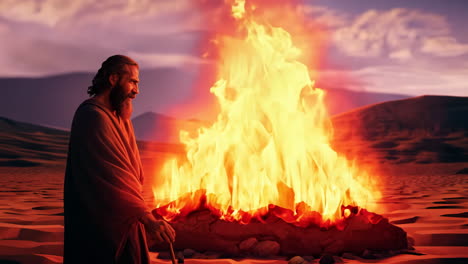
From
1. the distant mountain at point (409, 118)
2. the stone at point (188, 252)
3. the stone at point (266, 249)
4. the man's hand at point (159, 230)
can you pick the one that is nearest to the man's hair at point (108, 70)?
the man's hand at point (159, 230)

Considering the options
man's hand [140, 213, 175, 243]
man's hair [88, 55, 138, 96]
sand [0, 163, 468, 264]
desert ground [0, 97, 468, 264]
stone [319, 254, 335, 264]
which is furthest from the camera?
desert ground [0, 97, 468, 264]

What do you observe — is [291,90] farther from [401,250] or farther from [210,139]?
[401,250]

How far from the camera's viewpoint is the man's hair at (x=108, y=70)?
12.5 ft

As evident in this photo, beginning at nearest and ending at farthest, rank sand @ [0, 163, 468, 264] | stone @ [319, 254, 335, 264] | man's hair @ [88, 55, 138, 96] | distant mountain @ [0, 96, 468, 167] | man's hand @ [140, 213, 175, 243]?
man's hand @ [140, 213, 175, 243] < man's hair @ [88, 55, 138, 96] < stone @ [319, 254, 335, 264] < sand @ [0, 163, 468, 264] < distant mountain @ [0, 96, 468, 167]

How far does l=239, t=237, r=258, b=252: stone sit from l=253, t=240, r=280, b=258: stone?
0.06 m

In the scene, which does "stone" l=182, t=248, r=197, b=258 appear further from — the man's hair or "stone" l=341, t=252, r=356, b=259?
the man's hair

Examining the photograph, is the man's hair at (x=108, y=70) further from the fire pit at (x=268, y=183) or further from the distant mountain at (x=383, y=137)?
the distant mountain at (x=383, y=137)

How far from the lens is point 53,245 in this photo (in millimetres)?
7137

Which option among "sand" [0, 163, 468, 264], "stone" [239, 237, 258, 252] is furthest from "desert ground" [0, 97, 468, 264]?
"stone" [239, 237, 258, 252]

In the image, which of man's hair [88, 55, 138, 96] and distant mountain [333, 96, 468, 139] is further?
distant mountain [333, 96, 468, 139]

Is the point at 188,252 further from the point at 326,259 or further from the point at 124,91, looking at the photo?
the point at 124,91

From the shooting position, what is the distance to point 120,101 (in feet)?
12.6

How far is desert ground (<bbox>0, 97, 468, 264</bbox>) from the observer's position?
7.08 meters

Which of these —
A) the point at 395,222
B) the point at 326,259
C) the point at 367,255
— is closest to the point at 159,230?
the point at 326,259
